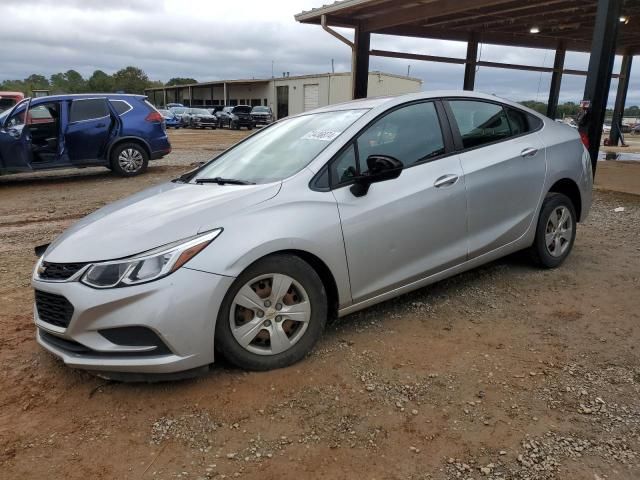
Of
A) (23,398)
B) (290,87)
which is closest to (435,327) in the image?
(23,398)

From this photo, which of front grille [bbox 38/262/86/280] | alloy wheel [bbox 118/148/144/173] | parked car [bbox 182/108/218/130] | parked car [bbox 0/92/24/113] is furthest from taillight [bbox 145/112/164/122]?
parked car [bbox 182/108/218/130]

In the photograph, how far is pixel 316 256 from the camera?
122 inches

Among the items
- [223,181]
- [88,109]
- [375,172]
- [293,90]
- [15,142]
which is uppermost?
[293,90]

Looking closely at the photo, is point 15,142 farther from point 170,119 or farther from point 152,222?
point 170,119

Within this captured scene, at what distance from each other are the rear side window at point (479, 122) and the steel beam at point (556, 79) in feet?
48.2

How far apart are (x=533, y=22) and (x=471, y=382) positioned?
42.7 feet

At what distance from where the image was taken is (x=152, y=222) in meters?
2.94

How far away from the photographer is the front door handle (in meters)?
3.69

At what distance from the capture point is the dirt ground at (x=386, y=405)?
7.72 ft

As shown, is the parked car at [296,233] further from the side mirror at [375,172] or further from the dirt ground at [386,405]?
the dirt ground at [386,405]

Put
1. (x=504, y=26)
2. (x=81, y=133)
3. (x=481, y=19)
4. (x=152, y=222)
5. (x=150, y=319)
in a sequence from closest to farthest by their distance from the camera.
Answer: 1. (x=150, y=319)
2. (x=152, y=222)
3. (x=81, y=133)
4. (x=481, y=19)
5. (x=504, y=26)

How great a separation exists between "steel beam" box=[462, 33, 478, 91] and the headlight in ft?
45.6

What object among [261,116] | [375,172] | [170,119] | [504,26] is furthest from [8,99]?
[261,116]

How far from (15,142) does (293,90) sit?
34383 mm
